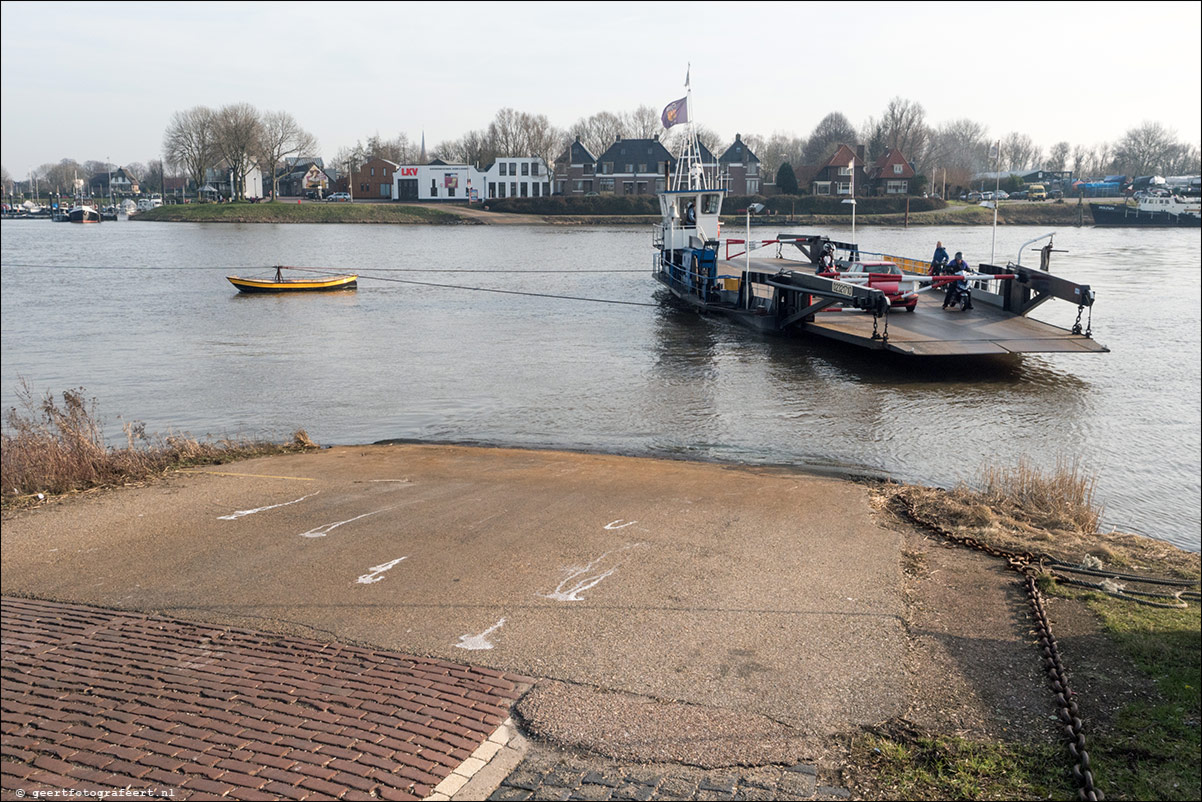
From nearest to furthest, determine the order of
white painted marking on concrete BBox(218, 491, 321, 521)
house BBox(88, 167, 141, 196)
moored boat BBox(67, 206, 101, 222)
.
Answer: white painted marking on concrete BBox(218, 491, 321, 521), moored boat BBox(67, 206, 101, 222), house BBox(88, 167, 141, 196)

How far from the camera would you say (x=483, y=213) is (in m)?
106

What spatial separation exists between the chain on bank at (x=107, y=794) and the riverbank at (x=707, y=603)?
6.94 ft

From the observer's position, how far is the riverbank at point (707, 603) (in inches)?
225

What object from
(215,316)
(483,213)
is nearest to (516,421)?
(215,316)

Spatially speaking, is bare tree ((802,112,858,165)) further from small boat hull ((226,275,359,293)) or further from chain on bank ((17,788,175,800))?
chain on bank ((17,788,175,800))

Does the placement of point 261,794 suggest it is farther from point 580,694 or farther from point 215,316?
point 215,316

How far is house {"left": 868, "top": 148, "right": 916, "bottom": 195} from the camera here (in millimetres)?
107625

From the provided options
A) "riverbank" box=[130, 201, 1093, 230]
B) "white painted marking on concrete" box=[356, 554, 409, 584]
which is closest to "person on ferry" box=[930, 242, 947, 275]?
"white painted marking on concrete" box=[356, 554, 409, 584]

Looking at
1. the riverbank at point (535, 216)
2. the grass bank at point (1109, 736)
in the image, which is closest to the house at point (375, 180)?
the riverbank at point (535, 216)

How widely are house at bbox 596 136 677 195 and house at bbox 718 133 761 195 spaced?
2.85 m

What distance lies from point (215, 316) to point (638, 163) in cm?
8228

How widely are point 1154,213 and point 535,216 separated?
69.0 meters

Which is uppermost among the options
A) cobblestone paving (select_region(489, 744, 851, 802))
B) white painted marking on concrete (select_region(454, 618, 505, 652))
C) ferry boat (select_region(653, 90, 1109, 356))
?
ferry boat (select_region(653, 90, 1109, 356))

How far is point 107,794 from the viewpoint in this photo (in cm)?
512
